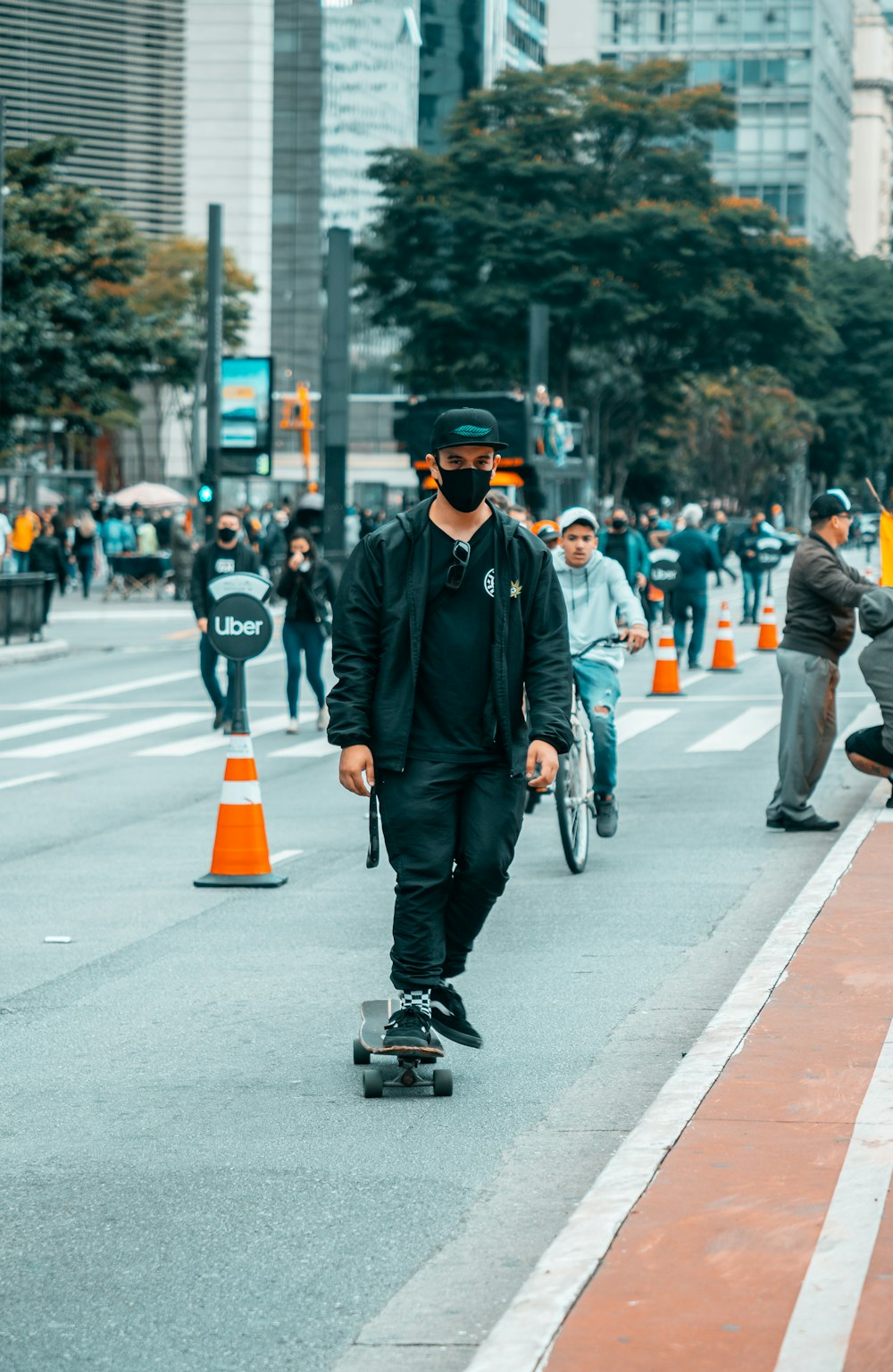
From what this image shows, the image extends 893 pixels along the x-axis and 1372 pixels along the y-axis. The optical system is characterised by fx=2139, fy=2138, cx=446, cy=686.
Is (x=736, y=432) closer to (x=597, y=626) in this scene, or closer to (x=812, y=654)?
(x=812, y=654)

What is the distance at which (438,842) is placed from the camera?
6051 millimetres

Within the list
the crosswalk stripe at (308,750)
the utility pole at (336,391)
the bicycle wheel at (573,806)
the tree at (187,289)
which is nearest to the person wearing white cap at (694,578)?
the utility pole at (336,391)

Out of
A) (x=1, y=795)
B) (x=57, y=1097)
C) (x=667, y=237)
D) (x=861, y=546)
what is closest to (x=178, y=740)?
(x=1, y=795)

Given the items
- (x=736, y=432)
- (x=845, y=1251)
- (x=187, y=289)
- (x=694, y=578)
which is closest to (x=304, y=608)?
(x=694, y=578)

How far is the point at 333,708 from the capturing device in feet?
19.7

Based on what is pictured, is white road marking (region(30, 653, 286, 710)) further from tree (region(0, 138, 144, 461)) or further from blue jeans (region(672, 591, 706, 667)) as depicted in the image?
tree (region(0, 138, 144, 461))

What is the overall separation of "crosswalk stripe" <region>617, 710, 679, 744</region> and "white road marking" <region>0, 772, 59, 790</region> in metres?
4.57

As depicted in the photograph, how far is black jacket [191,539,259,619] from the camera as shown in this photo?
57.9 ft

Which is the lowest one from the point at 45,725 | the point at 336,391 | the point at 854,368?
the point at 45,725

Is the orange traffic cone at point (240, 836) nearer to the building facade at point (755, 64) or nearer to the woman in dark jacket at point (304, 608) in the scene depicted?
the woman in dark jacket at point (304, 608)

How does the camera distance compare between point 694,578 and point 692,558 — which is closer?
point 692,558

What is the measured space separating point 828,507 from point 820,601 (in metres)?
0.59

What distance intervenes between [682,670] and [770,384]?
51.4 meters

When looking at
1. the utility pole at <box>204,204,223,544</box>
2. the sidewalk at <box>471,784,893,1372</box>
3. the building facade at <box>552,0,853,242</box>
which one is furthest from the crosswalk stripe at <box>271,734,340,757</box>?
the building facade at <box>552,0,853,242</box>
